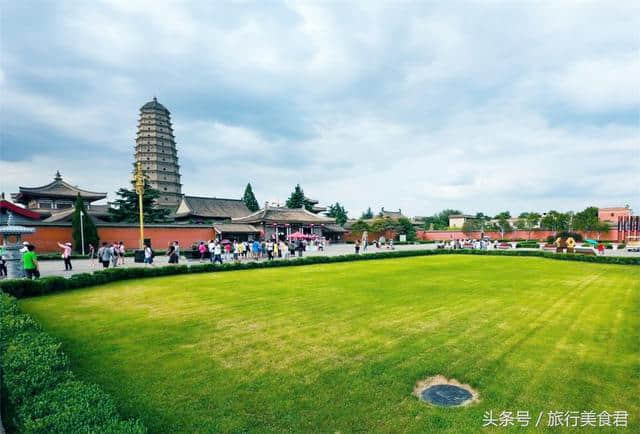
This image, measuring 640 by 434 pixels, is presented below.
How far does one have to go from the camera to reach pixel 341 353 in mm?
5246

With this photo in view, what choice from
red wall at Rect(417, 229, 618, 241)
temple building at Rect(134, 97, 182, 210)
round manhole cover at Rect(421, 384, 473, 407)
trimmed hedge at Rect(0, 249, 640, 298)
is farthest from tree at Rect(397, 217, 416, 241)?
round manhole cover at Rect(421, 384, 473, 407)

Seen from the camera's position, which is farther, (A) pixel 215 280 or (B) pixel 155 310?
(A) pixel 215 280

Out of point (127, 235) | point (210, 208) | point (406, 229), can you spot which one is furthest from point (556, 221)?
point (127, 235)

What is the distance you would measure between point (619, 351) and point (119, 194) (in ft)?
118

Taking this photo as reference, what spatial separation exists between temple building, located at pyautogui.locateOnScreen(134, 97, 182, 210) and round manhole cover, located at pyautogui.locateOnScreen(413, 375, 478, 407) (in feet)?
148

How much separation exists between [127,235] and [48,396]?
2789 cm

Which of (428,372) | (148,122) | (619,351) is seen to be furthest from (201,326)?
(148,122)

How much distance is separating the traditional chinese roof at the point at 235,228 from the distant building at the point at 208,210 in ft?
9.42

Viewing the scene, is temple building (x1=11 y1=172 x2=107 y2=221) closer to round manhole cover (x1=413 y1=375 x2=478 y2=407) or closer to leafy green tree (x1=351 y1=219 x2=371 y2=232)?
leafy green tree (x1=351 y1=219 x2=371 y2=232)

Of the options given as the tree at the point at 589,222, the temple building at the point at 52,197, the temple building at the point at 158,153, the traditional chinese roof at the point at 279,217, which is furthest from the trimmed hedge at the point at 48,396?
the tree at the point at 589,222

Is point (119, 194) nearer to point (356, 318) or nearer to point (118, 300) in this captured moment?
point (118, 300)

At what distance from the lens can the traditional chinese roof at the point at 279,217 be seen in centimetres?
3678

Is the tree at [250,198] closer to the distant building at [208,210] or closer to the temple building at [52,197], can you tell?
the distant building at [208,210]

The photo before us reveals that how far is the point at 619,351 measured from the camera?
17.4ft
